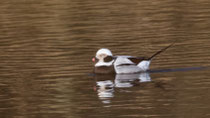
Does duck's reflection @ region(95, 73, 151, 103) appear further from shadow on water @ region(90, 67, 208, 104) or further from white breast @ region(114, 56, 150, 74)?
white breast @ region(114, 56, 150, 74)

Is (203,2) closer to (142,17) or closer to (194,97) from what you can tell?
(142,17)

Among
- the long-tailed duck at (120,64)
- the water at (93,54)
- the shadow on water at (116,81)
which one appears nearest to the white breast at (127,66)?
the long-tailed duck at (120,64)

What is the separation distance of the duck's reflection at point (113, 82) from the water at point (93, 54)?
2cm

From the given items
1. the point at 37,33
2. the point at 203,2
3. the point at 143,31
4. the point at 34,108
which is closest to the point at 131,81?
the point at 34,108

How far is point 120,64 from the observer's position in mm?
17828

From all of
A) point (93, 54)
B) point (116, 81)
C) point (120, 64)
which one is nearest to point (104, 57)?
point (120, 64)

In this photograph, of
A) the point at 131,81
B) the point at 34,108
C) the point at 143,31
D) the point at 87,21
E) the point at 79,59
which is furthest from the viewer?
the point at 87,21

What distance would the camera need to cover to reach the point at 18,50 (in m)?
21.9

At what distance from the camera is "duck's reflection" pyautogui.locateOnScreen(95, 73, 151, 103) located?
15.3 meters

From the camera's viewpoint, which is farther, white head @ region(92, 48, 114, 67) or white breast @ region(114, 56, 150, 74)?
white head @ region(92, 48, 114, 67)

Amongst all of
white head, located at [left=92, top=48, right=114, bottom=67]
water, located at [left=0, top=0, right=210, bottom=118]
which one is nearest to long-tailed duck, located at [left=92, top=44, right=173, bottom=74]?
white head, located at [left=92, top=48, right=114, bottom=67]

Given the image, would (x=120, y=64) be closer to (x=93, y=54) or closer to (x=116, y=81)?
(x=116, y=81)

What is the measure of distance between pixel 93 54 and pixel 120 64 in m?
2.88

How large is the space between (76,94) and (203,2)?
1793 centimetres
